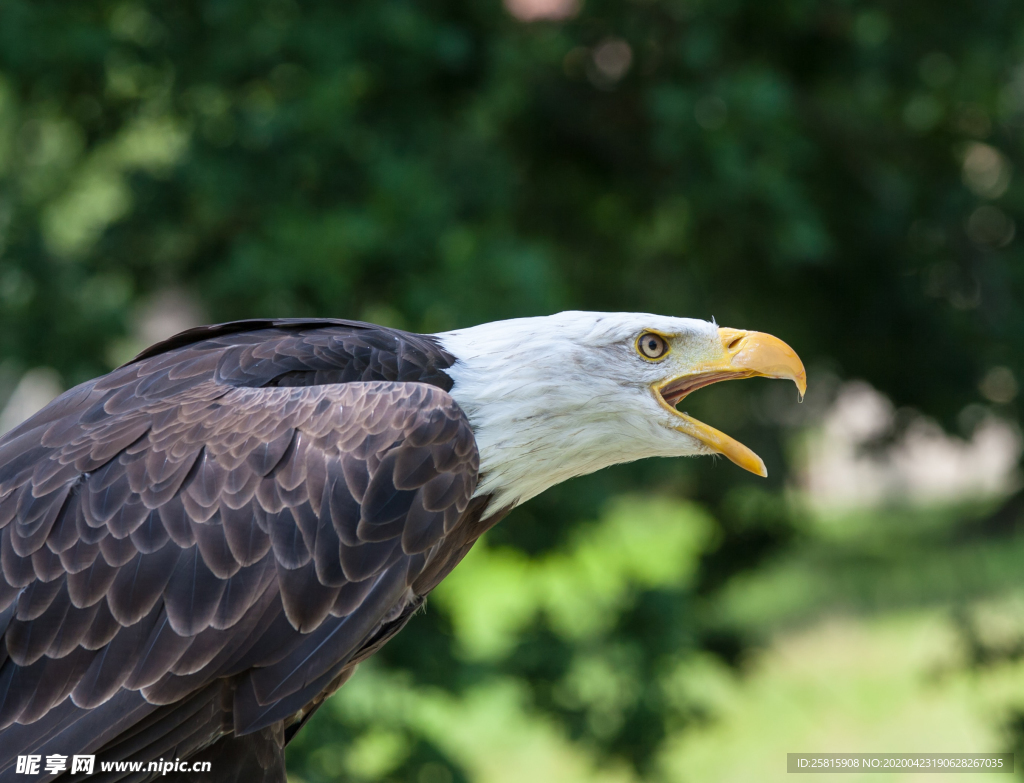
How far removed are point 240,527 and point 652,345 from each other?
3.81 ft

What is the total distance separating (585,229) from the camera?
7539mm

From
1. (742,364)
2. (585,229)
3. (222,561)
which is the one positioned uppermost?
(742,364)

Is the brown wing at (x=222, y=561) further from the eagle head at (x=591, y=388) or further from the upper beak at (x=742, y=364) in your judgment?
the upper beak at (x=742, y=364)

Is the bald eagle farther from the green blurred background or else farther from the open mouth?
the green blurred background

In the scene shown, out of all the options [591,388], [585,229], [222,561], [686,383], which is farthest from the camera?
[585,229]

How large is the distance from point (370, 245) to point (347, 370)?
237 centimetres

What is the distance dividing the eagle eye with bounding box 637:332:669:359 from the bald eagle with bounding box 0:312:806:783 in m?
0.06

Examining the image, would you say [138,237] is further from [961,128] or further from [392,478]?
[961,128]

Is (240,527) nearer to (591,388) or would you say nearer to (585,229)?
(591,388)

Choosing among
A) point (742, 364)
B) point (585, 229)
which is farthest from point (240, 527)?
point (585, 229)

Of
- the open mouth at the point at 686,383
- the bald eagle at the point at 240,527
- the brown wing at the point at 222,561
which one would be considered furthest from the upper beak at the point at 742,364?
the brown wing at the point at 222,561

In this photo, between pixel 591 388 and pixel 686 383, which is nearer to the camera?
pixel 591 388

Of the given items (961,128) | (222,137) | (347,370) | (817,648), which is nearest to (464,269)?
(222,137)

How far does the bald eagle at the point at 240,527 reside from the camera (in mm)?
2658
